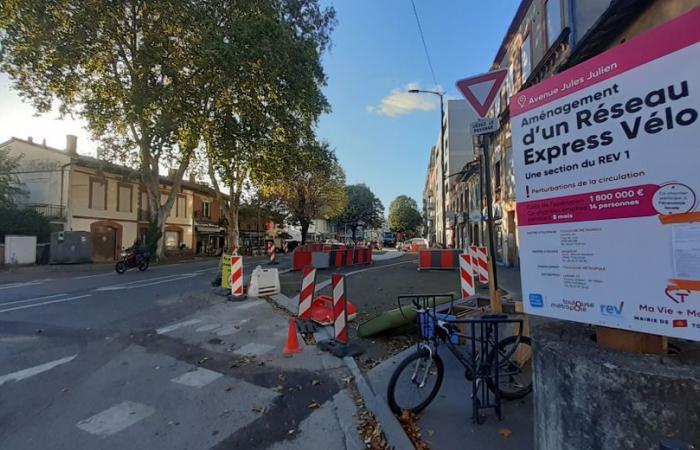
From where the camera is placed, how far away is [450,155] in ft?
144

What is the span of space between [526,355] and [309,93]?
18.7 m

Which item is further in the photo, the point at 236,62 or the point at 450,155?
the point at 450,155

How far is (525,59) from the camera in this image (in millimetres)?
17094

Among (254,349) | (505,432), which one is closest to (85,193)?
(254,349)

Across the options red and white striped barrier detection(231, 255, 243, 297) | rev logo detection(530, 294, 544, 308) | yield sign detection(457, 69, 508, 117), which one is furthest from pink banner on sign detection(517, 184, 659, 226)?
red and white striped barrier detection(231, 255, 243, 297)

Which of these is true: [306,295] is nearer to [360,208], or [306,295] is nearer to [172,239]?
[172,239]

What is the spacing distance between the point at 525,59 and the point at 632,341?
58.9 feet

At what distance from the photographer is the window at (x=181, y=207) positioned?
37.2 metres

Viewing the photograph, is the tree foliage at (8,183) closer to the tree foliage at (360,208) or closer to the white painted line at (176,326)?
the white painted line at (176,326)

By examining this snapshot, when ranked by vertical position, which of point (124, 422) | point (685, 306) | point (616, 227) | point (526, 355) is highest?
point (616, 227)

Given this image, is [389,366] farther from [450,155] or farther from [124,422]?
[450,155]

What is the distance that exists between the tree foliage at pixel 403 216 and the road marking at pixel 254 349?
7346 cm

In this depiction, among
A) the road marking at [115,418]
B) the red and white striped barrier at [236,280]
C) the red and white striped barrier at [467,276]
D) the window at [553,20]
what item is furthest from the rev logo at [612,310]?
the window at [553,20]

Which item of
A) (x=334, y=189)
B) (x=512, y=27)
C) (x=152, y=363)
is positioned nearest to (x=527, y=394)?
(x=152, y=363)
